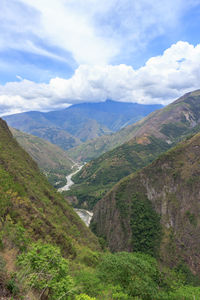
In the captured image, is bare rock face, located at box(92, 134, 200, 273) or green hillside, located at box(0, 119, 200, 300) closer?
green hillside, located at box(0, 119, 200, 300)

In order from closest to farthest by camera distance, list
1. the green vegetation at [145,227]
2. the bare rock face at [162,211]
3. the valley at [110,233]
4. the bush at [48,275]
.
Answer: the bush at [48,275] → the valley at [110,233] → the bare rock face at [162,211] → the green vegetation at [145,227]

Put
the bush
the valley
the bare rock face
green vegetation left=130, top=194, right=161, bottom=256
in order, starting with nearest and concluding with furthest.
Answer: the bush
the valley
the bare rock face
green vegetation left=130, top=194, right=161, bottom=256

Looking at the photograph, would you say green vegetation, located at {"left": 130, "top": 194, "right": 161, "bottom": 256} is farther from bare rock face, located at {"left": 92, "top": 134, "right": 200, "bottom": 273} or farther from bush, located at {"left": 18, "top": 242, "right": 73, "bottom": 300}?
bush, located at {"left": 18, "top": 242, "right": 73, "bottom": 300}

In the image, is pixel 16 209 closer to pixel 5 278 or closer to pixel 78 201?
pixel 5 278

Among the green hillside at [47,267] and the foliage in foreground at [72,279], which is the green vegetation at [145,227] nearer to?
the green hillside at [47,267]

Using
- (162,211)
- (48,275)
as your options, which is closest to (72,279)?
(48,275)

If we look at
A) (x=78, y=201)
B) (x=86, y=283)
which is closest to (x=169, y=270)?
(x=86, y=283)

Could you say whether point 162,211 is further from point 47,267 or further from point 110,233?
point 47,267

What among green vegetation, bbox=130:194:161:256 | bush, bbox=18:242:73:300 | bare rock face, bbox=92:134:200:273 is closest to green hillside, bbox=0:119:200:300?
bush, bbox=18:242:73:300

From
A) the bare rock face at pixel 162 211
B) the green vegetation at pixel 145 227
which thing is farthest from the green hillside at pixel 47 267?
the green vegetation at pixel 145 227
